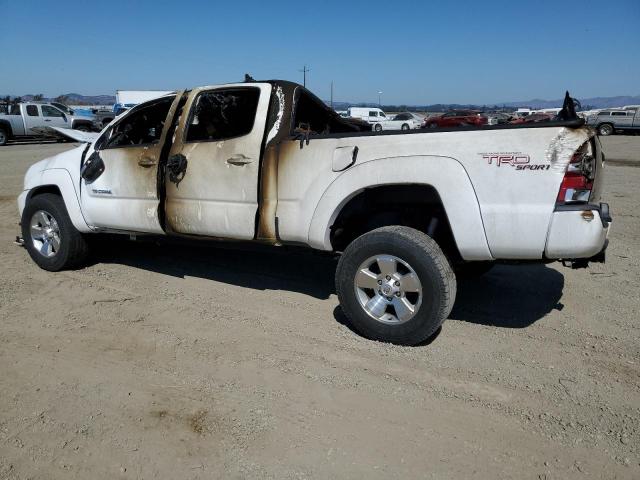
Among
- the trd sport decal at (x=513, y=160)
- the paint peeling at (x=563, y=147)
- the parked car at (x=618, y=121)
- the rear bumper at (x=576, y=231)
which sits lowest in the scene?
the parked car at (x=618, y=121)

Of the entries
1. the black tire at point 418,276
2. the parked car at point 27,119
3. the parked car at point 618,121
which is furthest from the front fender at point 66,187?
the parked car at point 618,121

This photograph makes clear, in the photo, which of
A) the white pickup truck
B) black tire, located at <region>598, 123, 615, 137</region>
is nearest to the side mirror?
the white pickup truck

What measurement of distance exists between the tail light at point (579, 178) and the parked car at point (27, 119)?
2315 cm

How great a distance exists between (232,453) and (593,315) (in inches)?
122

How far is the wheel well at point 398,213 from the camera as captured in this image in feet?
12.6

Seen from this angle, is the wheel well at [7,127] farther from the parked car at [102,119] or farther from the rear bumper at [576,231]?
the rear bumper at [576,231]

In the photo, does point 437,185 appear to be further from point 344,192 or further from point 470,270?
point 470,270

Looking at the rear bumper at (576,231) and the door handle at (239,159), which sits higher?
the door handle at (239,159)

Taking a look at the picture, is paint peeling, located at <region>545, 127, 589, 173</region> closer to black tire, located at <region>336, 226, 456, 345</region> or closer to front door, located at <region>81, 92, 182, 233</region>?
black tire, located at <region>336, 226, 456, 345</region>

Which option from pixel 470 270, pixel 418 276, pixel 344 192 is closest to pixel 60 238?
pixel 344 192

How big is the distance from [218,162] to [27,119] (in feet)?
74.1

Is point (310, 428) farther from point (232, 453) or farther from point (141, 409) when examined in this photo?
point (141, 409)

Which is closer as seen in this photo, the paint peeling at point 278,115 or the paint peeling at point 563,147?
the paint peeling at point 563,147

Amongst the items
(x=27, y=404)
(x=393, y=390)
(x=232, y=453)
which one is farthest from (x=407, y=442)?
(x=27, y=404)
